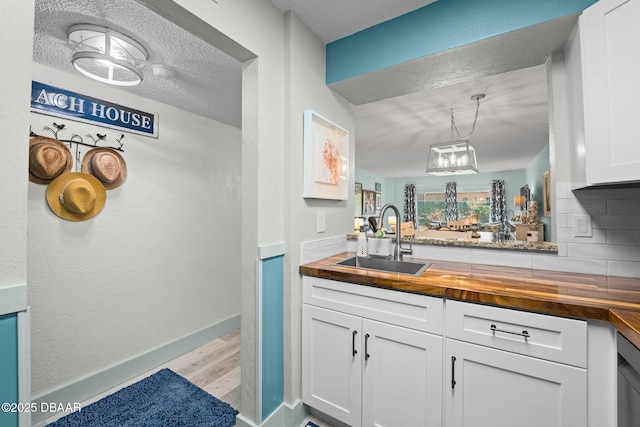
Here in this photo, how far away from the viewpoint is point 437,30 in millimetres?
1441

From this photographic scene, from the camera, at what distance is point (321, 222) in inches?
69.3

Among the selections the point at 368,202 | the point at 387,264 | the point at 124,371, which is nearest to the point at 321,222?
the point at 387,264

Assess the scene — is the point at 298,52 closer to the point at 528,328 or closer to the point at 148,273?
the point at 528,328

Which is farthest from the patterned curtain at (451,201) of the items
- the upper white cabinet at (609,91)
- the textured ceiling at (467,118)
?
the upper white cabinet at (609,91)

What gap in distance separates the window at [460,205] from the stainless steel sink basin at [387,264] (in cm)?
904

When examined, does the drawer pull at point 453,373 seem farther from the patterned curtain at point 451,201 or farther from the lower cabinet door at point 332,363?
the patterned curtain at point 451,201

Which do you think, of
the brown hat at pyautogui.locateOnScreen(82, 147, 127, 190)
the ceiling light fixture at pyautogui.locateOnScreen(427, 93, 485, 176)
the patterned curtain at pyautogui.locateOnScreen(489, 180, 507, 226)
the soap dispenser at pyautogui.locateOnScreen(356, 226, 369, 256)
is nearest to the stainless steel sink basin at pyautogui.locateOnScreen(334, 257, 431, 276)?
the soap dispenser at pyautogui.locateOnScreen(356, 226, 369, 256)

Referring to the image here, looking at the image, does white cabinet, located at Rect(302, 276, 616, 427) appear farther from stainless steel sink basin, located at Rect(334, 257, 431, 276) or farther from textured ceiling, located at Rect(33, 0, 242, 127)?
textured ceiling, located at Rect(33, 0, 242, 127)

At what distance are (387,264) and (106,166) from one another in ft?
6.63

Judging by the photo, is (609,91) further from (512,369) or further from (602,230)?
(512,369)

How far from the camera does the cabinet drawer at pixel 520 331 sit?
0.93 metres

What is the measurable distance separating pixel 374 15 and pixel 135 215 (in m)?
2.15

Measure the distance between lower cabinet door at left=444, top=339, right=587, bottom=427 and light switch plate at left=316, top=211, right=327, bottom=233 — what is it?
0.93 meters

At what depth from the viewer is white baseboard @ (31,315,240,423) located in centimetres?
167
